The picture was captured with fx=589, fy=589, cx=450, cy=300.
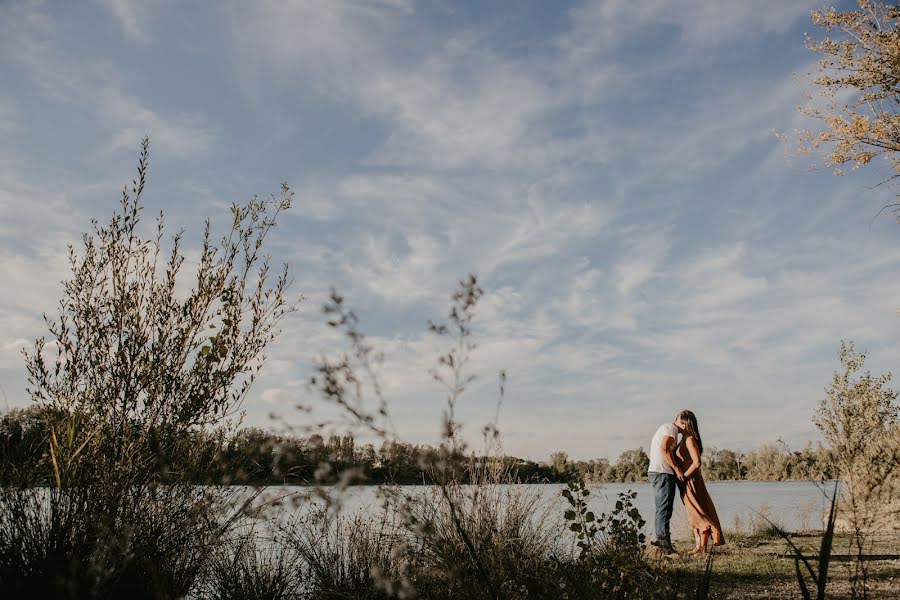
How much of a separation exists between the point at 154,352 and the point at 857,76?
14.3 m

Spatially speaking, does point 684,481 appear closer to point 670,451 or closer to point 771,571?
point 670,451

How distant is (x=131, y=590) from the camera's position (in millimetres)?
4828

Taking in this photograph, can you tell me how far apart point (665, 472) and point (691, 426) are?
793 mm

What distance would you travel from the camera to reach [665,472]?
8.84 meters

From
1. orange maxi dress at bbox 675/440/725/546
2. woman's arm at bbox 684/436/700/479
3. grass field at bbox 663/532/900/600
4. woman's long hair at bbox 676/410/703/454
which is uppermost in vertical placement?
woman's long hair at bbox 676/410/703/454

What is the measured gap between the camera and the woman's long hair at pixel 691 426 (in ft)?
28.8

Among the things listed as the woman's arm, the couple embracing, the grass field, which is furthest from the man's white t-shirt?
the grass field

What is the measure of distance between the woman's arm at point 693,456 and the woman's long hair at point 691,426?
0.20 ft

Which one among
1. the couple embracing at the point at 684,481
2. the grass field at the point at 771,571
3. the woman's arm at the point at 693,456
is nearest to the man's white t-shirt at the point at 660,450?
the couple embracing at the point at 684,481

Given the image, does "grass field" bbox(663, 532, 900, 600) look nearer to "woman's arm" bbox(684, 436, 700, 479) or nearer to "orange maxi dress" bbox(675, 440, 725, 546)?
"orange maxi dress" bbox(675, 440, 725, 546)

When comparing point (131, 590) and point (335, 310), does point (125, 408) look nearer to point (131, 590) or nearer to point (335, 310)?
point (131, 590)

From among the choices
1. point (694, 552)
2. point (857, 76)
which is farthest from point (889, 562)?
point (857, 76)

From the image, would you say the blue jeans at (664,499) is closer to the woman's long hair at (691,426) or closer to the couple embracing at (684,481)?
the couple embracing at (684,481)

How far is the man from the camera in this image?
28.7ft
